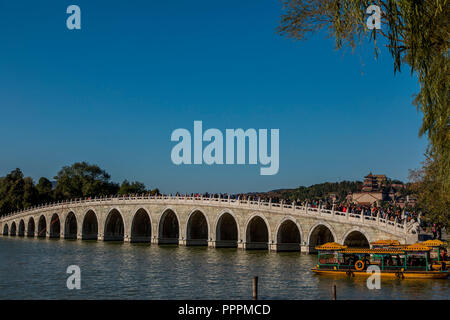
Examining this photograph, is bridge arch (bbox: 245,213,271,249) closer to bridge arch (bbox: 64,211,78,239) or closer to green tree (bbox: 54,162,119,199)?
bridge arch (bbox: 64,211,78,239)

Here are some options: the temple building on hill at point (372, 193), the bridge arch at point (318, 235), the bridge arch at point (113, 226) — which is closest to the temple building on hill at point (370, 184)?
→ the temple building on hill at point (372, 193)

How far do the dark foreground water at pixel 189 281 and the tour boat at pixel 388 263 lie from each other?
65cm

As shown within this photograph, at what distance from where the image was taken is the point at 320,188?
553 feet

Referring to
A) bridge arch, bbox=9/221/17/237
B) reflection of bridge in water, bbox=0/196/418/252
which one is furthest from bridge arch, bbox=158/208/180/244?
bridge arch, bbox=9/221/17/237

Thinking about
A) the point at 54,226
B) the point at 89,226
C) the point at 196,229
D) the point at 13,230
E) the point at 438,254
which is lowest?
the point at 13,230

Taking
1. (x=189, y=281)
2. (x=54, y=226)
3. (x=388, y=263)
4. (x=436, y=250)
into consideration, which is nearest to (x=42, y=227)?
(x=54, y=226)

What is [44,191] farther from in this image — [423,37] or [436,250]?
[423,37]

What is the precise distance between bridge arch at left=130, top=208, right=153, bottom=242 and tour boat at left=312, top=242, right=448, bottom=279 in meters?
Result: 32.1

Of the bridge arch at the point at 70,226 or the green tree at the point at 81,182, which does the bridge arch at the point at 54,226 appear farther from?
the green tree at the point at 81,182

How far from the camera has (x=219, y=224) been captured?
1711 inches

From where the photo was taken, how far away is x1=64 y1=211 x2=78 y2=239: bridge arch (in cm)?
6519

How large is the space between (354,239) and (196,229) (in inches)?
707
